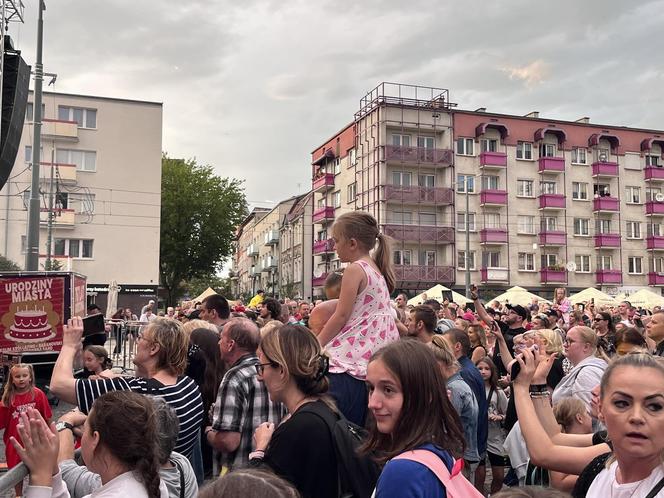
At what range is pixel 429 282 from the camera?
50.2 meters

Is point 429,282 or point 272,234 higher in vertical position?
point 272,234

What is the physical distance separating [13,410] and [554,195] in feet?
169

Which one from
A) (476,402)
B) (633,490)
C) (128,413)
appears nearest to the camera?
(633,490)

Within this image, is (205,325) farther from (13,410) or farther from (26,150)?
(26,150)

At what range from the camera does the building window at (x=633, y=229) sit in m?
56.2

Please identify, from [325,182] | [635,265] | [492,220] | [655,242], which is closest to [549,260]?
[492,220]

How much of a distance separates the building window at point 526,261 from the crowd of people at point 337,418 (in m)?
49.3

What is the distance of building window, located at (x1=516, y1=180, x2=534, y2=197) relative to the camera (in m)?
53.6

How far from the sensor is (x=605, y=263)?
Answer: 2170 inches

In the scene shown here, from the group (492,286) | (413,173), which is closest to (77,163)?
(413,173)

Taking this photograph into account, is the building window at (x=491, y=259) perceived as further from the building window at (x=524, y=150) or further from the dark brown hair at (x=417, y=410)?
the dark brown hair at (x=417, y=410)

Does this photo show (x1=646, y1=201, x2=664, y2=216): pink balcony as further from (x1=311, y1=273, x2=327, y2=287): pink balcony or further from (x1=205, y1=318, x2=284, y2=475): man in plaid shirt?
(x1=205, y1=318, x2=284, y2=475): man in plaid shirt

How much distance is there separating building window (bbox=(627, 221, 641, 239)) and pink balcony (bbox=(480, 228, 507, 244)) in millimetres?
12260

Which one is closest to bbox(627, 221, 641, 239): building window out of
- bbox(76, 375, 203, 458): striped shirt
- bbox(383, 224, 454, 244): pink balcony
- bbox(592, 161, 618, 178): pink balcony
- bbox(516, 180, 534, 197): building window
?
bbox(592, 161, 618, 178): pink balcony
